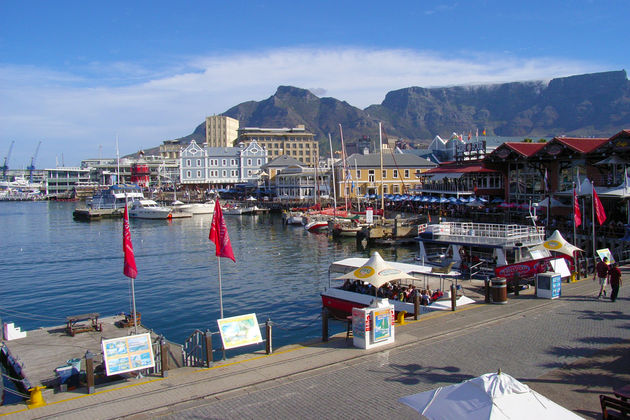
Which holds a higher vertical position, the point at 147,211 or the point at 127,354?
the point at 147,211

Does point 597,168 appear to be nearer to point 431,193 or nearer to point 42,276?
point 431,193

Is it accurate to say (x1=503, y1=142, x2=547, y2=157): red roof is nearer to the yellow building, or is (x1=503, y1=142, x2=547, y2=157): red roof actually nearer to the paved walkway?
the paved walkway

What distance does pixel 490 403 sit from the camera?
7227mm

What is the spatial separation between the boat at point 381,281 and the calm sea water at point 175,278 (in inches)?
72.8

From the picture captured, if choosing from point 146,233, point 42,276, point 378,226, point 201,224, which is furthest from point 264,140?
point 42,276

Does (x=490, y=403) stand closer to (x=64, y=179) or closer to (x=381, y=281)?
(x=381, y=281)

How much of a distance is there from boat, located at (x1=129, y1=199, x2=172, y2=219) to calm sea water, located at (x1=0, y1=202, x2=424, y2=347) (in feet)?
77.6

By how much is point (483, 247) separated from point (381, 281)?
12754 mm

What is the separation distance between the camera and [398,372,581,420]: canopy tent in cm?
714

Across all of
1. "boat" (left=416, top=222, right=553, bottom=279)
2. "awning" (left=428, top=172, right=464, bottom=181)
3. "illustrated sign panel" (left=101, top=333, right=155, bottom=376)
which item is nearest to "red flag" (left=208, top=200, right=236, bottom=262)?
"illustrated sign panel" (left=101, top=333, right=155, bottom=376)

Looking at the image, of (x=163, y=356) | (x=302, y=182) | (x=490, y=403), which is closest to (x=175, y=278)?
(x=163, y=356)

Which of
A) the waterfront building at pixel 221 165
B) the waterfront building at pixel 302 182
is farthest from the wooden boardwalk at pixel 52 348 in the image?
the waterfront building at pixel 221 165

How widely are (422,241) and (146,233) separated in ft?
162

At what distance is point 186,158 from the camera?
447ft
